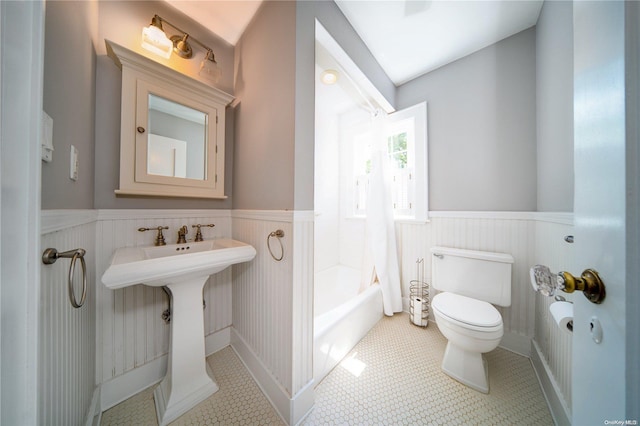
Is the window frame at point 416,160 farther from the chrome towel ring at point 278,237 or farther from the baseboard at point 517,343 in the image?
the chrome towel ring at point 278,237

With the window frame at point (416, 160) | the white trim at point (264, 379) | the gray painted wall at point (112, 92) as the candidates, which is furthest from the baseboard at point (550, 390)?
the gray painted wall at point (112, 92)

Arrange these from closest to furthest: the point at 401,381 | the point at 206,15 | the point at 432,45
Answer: the point at 401,381
the point at 206,15
the point at 432,45

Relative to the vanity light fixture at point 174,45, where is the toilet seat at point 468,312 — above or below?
below

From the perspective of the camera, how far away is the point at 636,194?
29 cm

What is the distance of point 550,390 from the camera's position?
1.07 m

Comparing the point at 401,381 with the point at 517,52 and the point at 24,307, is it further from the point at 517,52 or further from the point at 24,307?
the point at 517,52

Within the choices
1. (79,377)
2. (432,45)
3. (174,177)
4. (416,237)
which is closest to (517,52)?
(432,45)

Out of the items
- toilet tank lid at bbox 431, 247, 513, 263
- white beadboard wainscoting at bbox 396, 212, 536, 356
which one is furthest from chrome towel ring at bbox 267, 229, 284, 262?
white beadboard wainscoting at bbox 396, 212, 536, 356

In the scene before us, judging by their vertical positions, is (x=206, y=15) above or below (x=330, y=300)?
above

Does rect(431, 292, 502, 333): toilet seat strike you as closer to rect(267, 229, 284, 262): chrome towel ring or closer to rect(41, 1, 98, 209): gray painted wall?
rect(267, 229, 284, 262): chrome towel ring

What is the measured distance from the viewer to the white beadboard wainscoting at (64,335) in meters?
0.55

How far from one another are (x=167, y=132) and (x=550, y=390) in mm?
2715

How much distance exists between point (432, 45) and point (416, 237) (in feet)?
5.46

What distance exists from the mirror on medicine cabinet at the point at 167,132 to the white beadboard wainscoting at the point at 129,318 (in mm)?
182
